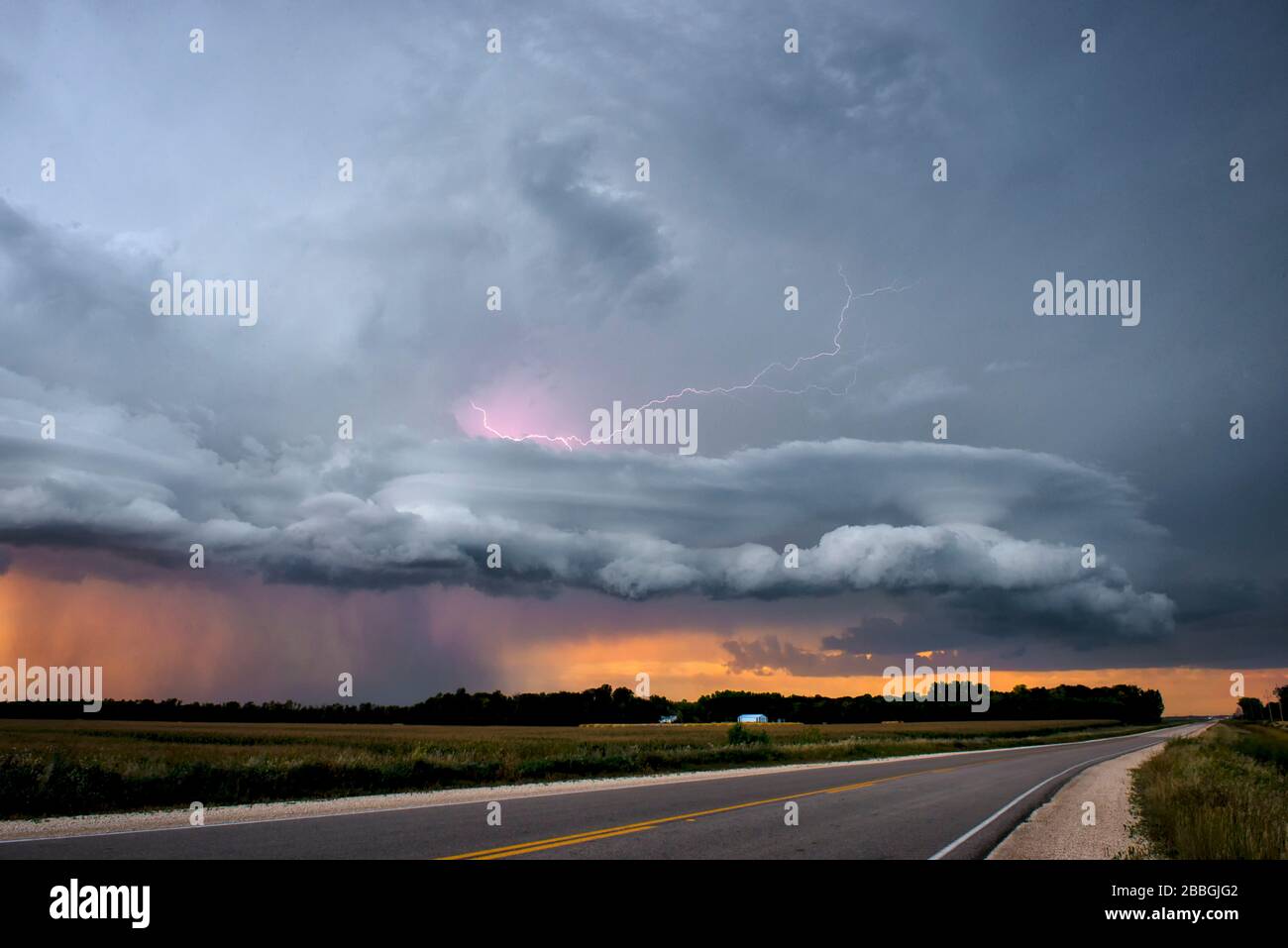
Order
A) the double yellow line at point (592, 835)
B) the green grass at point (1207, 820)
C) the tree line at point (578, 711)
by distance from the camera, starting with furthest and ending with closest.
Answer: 1. the tree line at point (578, 711)
2. the green grass at point (1207, 820)
3. the double yellow line at point (592, 835)

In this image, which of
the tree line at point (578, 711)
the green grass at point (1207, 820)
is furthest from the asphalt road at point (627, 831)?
the tree line at point (578, 711)

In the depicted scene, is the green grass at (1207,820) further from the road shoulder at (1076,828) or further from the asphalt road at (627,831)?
the asphalt road at (627,831)

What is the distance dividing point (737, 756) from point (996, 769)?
11.2 meters

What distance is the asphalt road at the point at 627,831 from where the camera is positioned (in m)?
11.2

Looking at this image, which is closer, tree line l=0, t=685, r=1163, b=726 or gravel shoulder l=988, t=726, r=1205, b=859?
gravel shoulder l=988, t=726, r=1205, b=859

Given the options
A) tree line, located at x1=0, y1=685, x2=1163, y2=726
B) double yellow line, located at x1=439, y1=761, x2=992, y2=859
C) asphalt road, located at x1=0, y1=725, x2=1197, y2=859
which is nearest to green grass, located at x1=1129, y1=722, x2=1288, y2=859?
asphalt road, located at x1=0, y1=725, x2=1197, y2=859

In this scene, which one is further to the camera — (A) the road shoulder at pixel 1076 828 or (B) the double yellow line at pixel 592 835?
(A) the road shoulder at pixel 1076 828

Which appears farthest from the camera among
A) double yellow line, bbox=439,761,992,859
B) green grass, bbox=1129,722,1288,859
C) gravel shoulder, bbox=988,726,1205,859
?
gravel shoulder, bbox=988,726,1205,859

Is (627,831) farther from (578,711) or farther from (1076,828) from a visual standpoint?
(578,711)

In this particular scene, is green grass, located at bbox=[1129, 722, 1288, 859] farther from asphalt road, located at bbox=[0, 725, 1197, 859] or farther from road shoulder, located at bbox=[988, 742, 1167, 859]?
asphalt road, located at bbox=[0, 725, 1197, 859]

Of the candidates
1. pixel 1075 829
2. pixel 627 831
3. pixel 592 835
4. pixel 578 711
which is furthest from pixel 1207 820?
pixel 578 711

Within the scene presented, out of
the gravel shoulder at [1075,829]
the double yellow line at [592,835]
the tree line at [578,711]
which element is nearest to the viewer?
the double yellow line at [592,835]

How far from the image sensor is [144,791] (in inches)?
683

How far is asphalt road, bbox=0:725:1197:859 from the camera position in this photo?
11.2 meters
